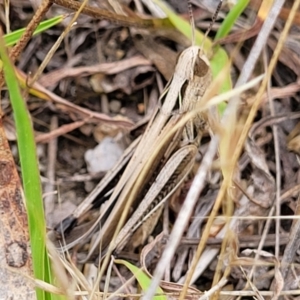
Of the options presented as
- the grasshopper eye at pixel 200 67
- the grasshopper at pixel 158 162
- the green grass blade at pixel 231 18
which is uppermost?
the green grass blade at pixel 231 18

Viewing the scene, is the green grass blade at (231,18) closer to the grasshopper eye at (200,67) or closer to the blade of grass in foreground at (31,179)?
the grasshopper eye at (200,67)

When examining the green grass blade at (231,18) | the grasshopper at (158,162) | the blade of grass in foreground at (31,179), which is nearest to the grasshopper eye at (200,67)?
the grasshopper at (158,162)

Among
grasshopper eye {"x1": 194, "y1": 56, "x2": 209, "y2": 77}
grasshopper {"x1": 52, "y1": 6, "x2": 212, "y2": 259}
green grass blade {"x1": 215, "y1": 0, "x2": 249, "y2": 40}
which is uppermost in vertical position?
green grass blade {"x1": 215, "y1": 0, "x2": 249, "y2": 40}

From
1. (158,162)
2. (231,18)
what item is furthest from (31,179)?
(231,18)

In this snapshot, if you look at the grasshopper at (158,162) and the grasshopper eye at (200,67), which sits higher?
the grasshopper eye at (200,67)

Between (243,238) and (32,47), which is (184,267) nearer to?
(243,238)

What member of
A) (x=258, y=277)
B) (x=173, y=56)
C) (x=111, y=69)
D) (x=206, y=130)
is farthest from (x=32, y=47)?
(x=258, y=277)

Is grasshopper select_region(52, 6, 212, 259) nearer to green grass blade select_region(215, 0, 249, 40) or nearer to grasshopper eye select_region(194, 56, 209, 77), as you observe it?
grasshopper eye select_region(194, 56, 209, 77)

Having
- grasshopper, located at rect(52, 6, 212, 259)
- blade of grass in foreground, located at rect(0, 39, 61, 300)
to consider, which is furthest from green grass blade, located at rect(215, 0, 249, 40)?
blade of grass in foreground, located at rect(0, 39, 61, 300)

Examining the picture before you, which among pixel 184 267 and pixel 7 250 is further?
pixel 184 267
